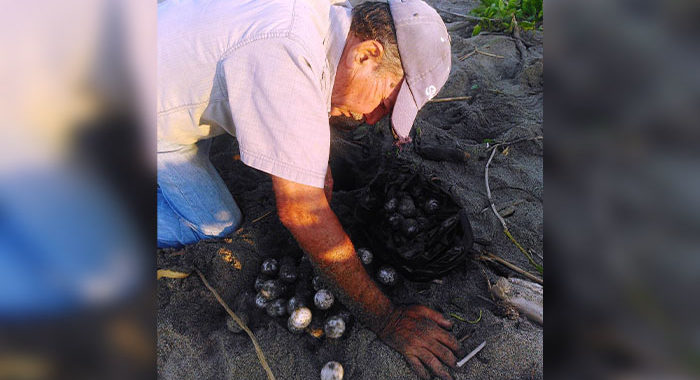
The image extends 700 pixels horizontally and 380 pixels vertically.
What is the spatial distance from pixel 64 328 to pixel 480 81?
170 inches

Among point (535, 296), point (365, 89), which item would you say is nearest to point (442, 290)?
point (535, 296)

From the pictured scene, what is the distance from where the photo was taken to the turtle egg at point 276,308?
2.32 meters

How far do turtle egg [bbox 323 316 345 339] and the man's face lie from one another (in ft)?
3.88

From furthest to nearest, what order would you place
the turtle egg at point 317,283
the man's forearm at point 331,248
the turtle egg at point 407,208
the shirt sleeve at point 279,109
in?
the turtle egg at point 407,208 → the turtle egg at point 317,283 → the man's forearm at point 331,248 → the shirt sleeve at point 279,109

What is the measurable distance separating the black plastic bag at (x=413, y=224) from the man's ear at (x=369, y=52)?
0.95m

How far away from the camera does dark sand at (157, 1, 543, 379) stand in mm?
2039

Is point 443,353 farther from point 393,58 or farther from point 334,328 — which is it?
point 393,58

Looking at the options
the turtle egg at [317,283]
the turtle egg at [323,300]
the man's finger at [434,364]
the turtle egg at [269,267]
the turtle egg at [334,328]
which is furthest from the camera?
the turtle egg at [269,267]

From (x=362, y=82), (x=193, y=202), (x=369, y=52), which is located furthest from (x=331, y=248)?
(x=193, y=202)

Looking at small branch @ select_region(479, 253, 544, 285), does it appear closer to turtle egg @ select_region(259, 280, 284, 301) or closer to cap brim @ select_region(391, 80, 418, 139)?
cap brim @ select_region(391, 80, 418, 139)

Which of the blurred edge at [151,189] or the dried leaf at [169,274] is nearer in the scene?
the blurred edge at [151,189]

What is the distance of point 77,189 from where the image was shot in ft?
1.37

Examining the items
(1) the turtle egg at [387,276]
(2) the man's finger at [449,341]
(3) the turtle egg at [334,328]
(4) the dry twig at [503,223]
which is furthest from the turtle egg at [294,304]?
(4) the dry twig at [503,223]

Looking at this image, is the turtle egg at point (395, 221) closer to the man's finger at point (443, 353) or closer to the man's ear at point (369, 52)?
the man's finger at point (443, 353)
